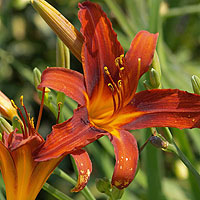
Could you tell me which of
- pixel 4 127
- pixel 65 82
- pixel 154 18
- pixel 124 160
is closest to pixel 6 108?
pixel 4 127

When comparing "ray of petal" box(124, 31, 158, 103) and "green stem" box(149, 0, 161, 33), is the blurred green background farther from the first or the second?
"ray of petal" box(124, 31, 158, 103)

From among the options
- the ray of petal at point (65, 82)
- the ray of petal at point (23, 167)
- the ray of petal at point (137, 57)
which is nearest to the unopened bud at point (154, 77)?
the ray of petal at point (137, 57)

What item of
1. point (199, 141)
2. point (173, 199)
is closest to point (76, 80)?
point (199, 141)

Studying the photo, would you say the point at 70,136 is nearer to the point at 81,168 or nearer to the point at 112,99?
the point at 81,168

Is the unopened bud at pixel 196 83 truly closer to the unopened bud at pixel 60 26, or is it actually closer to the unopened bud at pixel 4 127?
the unopened bud at pixel 60 26

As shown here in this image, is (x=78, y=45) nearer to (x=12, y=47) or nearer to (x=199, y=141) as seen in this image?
(x=199, y=141)

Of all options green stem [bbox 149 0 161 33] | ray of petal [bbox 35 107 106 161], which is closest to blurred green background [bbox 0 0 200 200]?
green stem [bbox 149 0 161 33]
